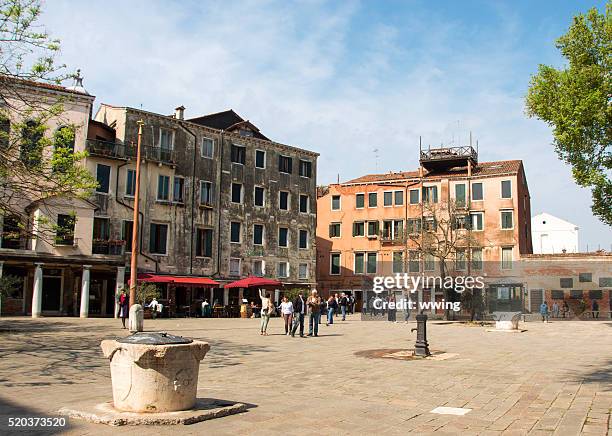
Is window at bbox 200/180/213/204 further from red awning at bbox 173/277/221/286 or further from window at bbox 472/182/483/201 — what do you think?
window at bbox 472/182/483/201

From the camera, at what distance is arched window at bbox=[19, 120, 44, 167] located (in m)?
15.1

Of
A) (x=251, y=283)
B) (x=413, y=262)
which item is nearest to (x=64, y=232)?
(x=251, y=283)

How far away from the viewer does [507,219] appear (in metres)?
47.6

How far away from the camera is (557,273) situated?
44.3 meters

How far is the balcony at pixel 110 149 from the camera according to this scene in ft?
115

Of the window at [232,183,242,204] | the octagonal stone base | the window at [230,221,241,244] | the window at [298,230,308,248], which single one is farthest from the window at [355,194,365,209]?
the octagonal stone base

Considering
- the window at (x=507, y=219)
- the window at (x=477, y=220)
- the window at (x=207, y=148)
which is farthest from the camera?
the window at (x=477, y=220)

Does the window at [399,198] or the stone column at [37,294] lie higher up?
the window at [399,198]

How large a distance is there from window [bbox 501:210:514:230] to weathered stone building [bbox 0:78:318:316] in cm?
1524

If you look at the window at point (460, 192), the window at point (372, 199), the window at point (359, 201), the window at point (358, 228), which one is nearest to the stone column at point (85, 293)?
the window at point (358, 228)

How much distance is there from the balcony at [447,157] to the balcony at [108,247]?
28585 millimetres

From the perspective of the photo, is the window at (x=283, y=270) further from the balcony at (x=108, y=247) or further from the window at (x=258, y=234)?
the balcony at (x=108, y=247)

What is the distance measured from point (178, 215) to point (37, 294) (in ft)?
36.1

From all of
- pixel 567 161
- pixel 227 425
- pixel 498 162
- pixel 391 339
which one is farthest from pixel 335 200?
pixel 227 425
